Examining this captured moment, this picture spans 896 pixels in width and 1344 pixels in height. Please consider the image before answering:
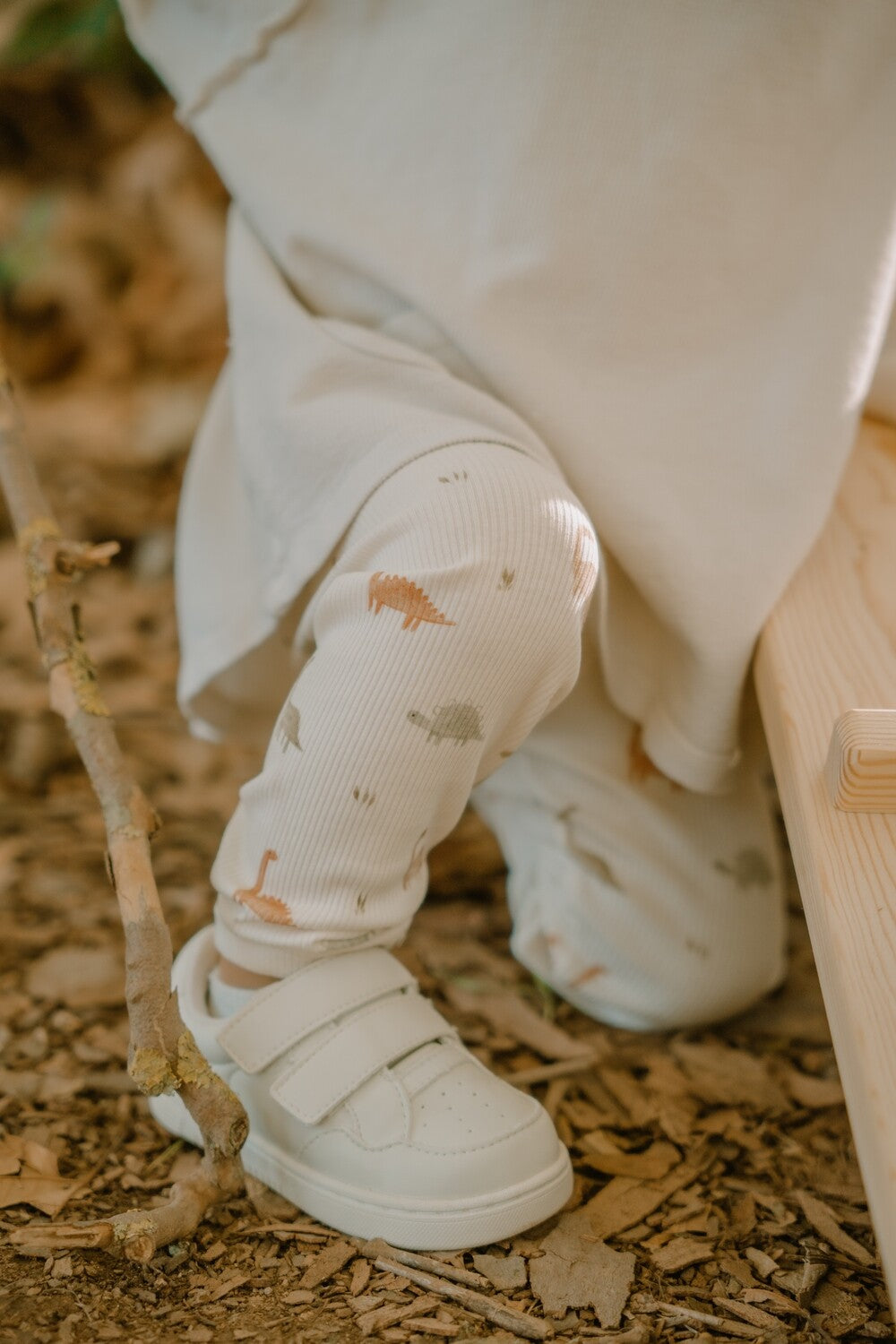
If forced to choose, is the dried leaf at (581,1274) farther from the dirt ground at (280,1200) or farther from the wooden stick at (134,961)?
the wooden stick at (134,961)

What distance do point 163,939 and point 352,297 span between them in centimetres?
48

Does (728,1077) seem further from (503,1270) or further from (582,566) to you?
(582,566)

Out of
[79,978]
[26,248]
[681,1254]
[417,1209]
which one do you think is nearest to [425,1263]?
[417,1209]

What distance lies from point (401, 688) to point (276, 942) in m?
0.17

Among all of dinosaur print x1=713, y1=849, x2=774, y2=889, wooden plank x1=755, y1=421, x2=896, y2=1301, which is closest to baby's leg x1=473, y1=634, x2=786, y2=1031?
dinosaur print x1=713, y1=849, x2=774, y2=889

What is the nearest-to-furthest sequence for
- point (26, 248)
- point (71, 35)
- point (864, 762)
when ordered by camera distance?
point (864, 762), point (71, 35), point (26, 248)

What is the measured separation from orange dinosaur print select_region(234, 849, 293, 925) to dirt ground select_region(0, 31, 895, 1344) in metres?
0.17

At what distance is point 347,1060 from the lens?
67cm

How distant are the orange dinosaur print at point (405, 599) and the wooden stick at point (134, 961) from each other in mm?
195

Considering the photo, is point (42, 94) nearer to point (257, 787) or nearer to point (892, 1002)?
point (257, 787)

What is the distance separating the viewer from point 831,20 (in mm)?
776

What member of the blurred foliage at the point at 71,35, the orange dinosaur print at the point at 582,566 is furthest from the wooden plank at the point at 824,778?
the blurred foliage at the point at 71,35

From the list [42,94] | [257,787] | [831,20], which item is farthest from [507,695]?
[42,94]

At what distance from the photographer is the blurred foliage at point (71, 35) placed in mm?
1599
